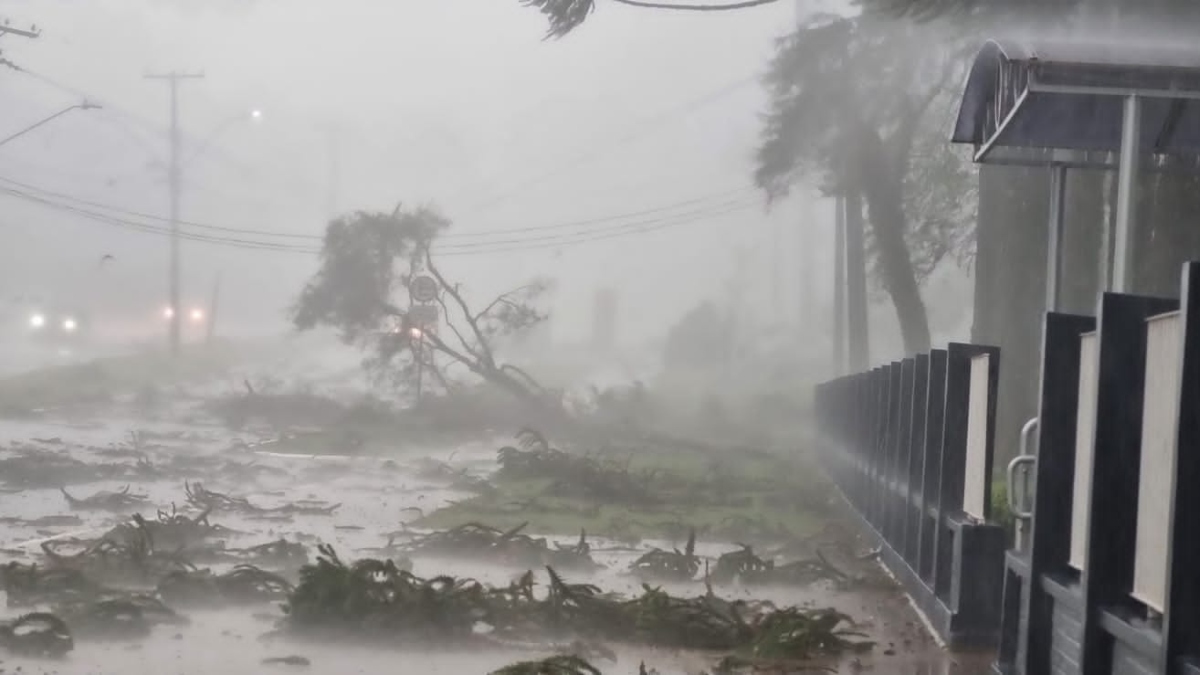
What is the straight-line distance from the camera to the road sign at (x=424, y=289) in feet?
94.8

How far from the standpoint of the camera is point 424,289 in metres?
29.0

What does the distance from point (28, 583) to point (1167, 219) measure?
1052cm

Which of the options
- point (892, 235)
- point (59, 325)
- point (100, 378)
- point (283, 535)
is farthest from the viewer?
point (59, 325)

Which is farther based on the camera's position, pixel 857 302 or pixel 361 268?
pixel 857 302

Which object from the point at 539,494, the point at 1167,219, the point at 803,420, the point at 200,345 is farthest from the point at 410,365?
the point at 200,345

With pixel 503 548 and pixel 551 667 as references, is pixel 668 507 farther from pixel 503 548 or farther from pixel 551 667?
pixel 551 667

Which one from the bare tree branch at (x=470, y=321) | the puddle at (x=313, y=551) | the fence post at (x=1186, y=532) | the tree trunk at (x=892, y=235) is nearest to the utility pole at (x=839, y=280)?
the tree trunk at (x=892, y=235)

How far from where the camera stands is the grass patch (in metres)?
13.8

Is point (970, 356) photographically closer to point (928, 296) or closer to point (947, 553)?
point (947, 553)

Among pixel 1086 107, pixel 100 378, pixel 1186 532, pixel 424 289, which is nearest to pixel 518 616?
pixel 1186 532

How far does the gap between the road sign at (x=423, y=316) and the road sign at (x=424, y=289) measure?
164 mm

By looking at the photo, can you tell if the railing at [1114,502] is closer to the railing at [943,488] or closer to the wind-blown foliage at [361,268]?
the railing at [943,488]

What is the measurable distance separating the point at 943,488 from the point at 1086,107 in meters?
3.72

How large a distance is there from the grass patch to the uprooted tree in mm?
9514
